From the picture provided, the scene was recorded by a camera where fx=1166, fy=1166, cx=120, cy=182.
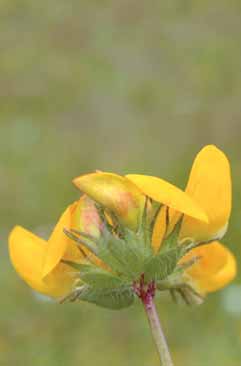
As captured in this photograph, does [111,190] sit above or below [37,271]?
above

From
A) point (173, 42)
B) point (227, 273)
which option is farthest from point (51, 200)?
point (227, 273)

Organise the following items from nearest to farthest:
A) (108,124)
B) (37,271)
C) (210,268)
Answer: (37,271) < (210,268) < (108,124)

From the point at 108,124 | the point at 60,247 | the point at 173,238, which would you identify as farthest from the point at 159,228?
the point at 108,124

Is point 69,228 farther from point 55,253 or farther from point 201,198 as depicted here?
point 201,198

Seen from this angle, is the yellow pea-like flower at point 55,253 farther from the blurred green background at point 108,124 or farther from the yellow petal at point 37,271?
the blurred green background at point 108,124

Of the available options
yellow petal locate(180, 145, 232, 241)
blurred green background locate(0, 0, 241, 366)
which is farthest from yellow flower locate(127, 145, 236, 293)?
blurred green background locate(0, 0, 241, 366)

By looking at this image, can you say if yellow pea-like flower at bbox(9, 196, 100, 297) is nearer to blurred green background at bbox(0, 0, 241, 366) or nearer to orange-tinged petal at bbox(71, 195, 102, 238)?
orange-tinged petal at bbox(71, 195, 102, 238)
